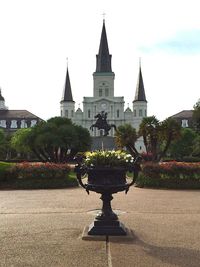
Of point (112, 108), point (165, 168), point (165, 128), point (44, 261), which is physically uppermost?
point (112, 108)

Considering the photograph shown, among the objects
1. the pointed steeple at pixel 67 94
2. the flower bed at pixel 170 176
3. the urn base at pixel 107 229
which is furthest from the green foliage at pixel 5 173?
the pointed steeple at pixel 67 94

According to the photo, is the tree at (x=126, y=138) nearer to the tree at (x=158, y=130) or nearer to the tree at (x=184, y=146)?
the tree at (x=158, y=130)

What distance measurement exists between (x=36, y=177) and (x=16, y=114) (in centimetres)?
8462

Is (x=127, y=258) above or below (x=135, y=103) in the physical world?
below

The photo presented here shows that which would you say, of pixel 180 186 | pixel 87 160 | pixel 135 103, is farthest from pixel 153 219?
pixel 135 103

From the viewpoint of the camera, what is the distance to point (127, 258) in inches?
296

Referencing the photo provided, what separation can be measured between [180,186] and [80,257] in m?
14.5

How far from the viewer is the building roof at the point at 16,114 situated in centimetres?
10300

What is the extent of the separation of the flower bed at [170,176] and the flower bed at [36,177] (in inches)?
145

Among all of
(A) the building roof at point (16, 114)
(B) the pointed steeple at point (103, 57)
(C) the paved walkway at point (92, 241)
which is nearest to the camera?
(C) the paved walkway at point (92, 241)

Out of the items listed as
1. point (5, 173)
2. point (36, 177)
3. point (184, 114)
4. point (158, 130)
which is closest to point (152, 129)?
point (158, 130)

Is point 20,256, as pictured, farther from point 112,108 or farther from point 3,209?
point 112,108

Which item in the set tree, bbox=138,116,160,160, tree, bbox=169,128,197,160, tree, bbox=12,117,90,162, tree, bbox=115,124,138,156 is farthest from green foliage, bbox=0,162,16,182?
tree, bbox=169,128,197,160

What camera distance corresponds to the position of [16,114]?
10488 cm
